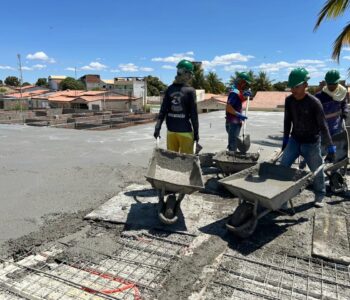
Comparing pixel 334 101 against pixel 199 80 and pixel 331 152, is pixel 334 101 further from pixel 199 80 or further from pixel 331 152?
pixel 199 80

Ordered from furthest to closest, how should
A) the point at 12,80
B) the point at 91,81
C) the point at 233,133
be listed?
the point at 12,80
the point at 91,81
the point at 233,133

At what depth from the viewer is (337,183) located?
16.3 ft

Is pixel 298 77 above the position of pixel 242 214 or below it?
above

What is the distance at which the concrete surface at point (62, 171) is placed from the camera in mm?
4375

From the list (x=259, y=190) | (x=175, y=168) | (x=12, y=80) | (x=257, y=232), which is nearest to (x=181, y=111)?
(x=175, y=168)

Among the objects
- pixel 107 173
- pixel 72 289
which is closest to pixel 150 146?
pixel 107 173

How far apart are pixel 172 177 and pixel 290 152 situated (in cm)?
157

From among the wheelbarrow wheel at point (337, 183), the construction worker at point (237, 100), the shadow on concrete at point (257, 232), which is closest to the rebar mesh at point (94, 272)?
the shadow on concrete at point (257, 232)

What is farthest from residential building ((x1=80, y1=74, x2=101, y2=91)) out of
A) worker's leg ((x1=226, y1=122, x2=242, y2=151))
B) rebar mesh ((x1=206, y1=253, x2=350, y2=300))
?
rebar mesh ((x1=206, y1=253, x2=350, y2=300))

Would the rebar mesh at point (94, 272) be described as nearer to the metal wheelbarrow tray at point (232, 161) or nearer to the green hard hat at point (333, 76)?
the metal wheelbarrow tray at point (232, 161)

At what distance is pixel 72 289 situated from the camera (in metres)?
2.69

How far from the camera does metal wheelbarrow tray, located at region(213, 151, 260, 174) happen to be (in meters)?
4.95

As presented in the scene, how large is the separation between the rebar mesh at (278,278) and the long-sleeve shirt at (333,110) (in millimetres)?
2498

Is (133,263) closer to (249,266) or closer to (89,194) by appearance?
(249,266)
